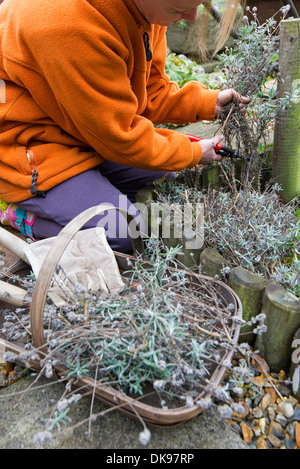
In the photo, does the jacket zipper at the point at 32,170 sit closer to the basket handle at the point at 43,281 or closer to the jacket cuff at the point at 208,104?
the basket handle at the point at 43,281

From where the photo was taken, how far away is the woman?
50.7 inches

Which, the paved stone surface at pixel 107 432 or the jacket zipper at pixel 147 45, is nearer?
the paved stone surface at pixel 107 432

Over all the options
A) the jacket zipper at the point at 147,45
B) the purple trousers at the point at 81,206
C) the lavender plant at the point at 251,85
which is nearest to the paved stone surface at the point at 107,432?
the purple trousers at the point at 81,206

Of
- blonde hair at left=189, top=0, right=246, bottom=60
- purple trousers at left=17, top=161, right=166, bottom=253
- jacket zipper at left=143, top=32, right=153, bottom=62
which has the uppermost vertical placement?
blonde hair at left=189, top=0, right=246, bottom=60

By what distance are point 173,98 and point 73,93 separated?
750 millimetres

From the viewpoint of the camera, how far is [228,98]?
1843 millimetres

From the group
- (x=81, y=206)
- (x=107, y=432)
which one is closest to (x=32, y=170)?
(x=81, y=206)

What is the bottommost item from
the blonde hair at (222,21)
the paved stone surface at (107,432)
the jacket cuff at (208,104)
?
the paved stone surface at (107,432)

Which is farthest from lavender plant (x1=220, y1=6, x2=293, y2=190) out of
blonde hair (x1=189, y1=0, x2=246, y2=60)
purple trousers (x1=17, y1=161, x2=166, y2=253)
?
purple trousers (x1=17, y1=161, x2=166, y2=253)

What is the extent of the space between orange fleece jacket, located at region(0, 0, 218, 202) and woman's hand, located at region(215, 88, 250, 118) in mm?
314

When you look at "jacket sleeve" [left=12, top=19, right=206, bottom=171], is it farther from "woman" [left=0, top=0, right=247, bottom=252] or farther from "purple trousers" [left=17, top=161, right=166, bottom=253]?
"purple trousers" [left=17, top=161, right=166, bottom=253]

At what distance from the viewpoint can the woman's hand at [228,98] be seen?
1.80 meters

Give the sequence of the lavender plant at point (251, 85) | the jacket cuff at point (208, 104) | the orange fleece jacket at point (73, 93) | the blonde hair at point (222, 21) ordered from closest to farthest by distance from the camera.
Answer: the orange fleece jacket at point (73, 93) < the blonde hair at point (222, 21) < the lavender plant at point (251, 85) < the jacket cuff at point (208, 104)
